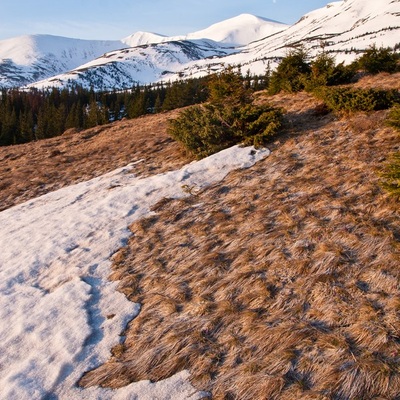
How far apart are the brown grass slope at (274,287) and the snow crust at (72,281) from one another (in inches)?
12.4

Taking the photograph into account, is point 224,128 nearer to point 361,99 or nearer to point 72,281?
point 361,99

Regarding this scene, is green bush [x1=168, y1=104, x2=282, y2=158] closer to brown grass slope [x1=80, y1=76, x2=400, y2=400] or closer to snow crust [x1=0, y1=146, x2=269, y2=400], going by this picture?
snow crust [x1=0, y1=146, x2=269, y2=400]

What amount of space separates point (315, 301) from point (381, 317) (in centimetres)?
101

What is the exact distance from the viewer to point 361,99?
13070 mm

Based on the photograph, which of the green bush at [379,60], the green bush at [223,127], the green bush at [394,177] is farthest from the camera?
the green bush at [379,60]

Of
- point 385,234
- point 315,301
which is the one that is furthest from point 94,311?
point 385,234

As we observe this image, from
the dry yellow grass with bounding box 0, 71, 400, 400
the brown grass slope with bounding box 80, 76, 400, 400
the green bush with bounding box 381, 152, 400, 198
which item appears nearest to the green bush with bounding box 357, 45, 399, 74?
the dry yellow grass with bounding box 0, 71, 400, 400

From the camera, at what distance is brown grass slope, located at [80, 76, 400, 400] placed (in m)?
4.50

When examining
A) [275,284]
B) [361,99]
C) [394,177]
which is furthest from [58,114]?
[275,284]

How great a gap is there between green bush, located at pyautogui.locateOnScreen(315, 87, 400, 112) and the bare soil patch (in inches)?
267

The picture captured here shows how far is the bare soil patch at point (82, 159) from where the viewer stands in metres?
14.9

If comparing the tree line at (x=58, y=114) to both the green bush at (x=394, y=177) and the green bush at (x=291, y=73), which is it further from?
the green bush at (x=394, y=177)

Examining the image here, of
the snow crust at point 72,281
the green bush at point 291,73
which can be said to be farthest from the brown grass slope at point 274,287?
the green bush at point 291,73

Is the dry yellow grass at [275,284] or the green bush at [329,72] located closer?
the dry yellow grass at [275,284]
